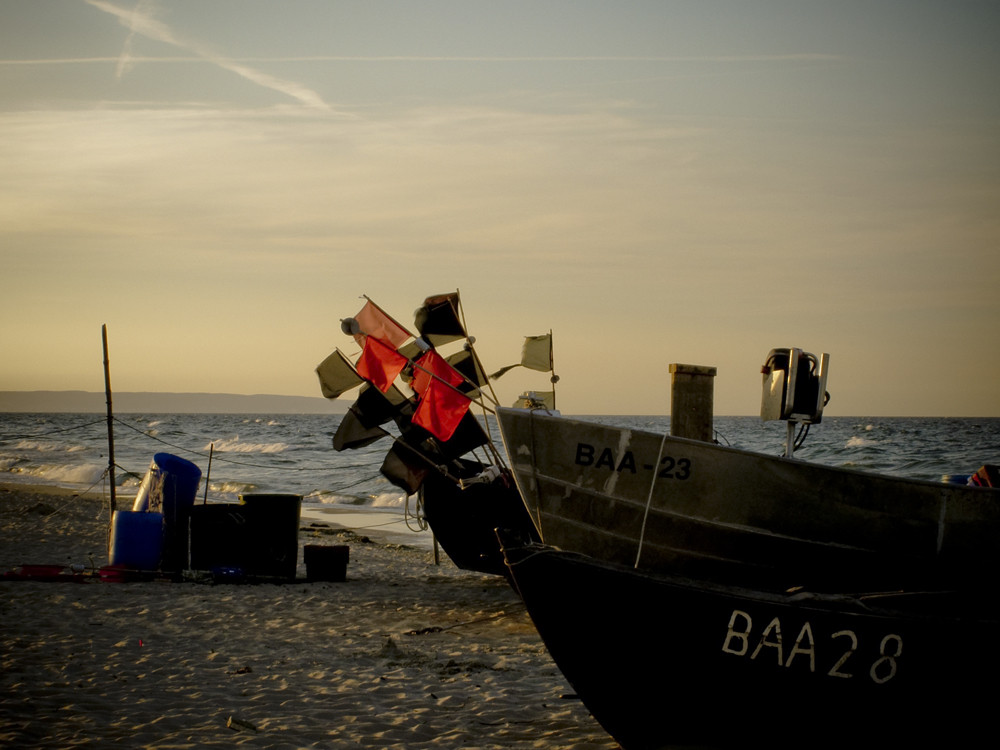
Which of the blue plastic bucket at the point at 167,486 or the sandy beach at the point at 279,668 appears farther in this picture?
the blue plastic bucket at the point at 167,486

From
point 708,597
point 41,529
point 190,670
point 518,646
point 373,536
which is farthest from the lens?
point 373,536

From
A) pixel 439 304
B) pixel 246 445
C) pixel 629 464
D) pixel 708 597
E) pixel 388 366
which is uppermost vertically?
pixel 439 304

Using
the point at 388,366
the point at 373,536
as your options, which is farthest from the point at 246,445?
the point at 388,366

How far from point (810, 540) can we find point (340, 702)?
3.79 m

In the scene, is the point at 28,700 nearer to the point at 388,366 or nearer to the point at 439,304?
the point at 388,366

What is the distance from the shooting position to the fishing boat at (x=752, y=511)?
222 inches

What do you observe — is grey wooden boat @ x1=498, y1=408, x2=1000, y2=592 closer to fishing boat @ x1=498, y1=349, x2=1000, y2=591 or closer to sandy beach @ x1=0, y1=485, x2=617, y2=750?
fishing boat @ x1=498, y1=349, x2=1000, y2=591

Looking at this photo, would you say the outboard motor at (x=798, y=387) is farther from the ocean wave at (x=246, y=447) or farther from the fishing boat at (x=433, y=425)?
the ocean wave at (x=246, y=447)

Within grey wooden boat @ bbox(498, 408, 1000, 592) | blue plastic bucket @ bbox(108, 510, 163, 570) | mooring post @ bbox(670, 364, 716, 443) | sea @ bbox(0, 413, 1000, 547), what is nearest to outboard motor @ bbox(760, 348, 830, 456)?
mooring post @ bbox(670, 364, 716, 443)

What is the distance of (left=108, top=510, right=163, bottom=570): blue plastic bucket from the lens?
11641 millimetres

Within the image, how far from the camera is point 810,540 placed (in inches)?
225

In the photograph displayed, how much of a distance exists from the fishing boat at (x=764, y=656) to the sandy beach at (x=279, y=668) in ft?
3.27

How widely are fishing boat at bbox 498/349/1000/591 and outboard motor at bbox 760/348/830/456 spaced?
0.72 metres

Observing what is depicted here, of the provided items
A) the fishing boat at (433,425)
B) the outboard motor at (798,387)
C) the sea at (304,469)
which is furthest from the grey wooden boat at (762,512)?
the sea at (304,469)
